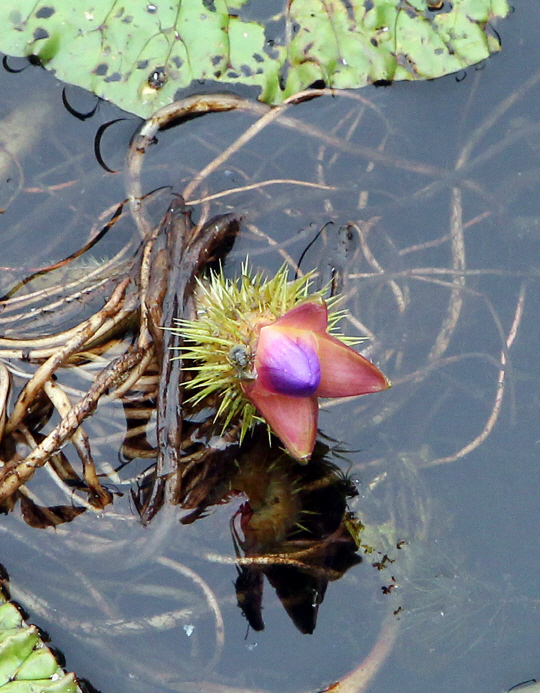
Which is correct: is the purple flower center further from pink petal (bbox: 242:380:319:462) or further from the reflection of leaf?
the reflection of leaf

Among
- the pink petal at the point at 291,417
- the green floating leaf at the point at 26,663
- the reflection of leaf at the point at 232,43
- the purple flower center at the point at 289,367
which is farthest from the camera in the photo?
the reflection of leaf at the point at 232,43

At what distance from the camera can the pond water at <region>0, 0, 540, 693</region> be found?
2.82 meters

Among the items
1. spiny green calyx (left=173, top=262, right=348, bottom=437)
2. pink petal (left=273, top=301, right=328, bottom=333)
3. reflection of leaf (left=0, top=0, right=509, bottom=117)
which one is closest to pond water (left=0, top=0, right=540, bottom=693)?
reflection of leaf (left=0, top=0, right=509, bottom=117)

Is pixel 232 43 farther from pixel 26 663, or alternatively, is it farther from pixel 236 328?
pixel 26 663

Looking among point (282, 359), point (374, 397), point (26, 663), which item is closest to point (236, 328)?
point (282, 359)

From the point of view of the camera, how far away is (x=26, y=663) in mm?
2590

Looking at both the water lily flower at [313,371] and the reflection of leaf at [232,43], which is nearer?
the water lily flower at [313,371]

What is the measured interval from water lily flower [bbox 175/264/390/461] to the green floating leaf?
1174mm

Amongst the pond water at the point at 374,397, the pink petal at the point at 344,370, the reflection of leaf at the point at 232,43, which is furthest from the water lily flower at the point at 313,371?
the reflection of leaf at the point at 232,43

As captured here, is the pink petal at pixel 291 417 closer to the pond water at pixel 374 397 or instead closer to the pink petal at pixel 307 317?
the pink petal at pixel 307 317

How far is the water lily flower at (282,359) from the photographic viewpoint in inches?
88.4

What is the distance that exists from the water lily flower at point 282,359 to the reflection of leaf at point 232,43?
0.99 m

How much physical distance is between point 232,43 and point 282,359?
1422 mm

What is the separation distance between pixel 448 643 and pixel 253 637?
0.77 m
